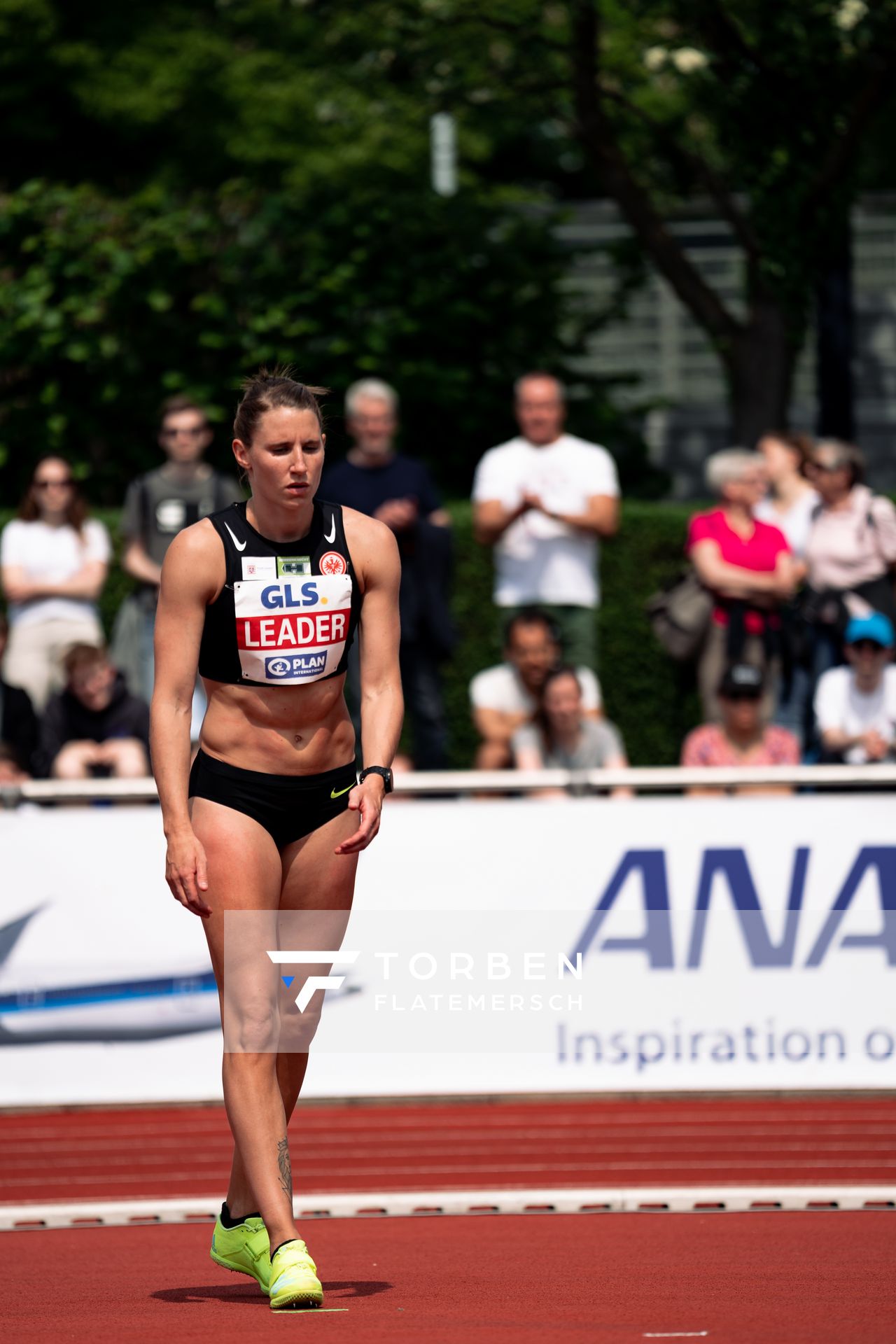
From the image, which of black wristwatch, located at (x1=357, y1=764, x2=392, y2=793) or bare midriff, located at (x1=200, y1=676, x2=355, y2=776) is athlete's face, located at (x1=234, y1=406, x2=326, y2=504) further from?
black wristwatch, located at (x1=357, y1=764, x2=392, y2=793)

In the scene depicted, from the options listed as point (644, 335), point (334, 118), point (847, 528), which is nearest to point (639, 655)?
point (847, 528)

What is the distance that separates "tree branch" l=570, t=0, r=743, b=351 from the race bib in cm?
1137

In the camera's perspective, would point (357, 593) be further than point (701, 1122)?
No

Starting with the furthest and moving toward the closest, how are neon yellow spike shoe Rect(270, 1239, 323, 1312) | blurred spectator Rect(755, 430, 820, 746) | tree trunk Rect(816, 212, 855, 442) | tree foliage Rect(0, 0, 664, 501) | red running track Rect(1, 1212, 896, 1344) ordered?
tree foliage Rect(0, 0, 664, 501)
tree trunk Rect(816, 212, 855, 442)
blurred spectator Rect(755, 430, 820, 746)
neon yellow spike shoe Rect(270, 1239, 323, 1312)
red running track Rect(1, 1212, 896, 1344)

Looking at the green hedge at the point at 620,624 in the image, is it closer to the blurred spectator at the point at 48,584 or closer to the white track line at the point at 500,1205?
the blurred spectator at the point at 48,584

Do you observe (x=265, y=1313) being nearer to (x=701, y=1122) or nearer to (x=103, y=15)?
(x=701, y=1122)

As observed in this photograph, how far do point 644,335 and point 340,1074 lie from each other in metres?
13.0

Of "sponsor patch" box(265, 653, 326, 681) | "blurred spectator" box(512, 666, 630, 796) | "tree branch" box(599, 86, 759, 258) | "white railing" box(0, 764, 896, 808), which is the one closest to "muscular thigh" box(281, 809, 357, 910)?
"sponsor patch" box(265, 653, 326, 681)

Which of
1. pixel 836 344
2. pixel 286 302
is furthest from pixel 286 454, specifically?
pixel 286 302

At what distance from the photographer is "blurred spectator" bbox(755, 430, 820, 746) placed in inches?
467

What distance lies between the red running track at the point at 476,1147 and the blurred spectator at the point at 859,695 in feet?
7.55

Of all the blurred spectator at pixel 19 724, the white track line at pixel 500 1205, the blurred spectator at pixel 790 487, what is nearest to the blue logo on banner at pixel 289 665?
the white track line at pixel 500 1205

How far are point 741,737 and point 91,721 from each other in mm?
3237

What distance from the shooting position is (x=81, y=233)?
1609 centimetres
